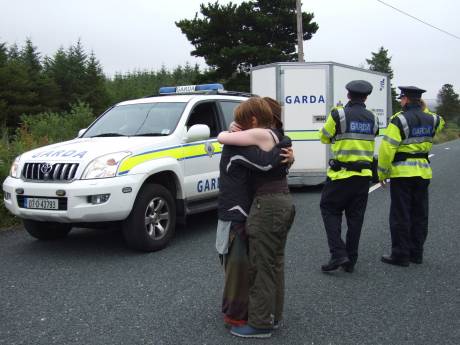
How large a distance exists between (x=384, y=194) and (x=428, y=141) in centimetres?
496

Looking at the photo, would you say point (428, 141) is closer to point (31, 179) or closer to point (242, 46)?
point (31, 179)

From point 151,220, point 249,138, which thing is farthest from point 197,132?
point 249,138

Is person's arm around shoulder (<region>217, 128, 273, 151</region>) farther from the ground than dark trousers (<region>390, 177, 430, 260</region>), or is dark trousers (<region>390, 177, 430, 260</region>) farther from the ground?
person's arm around shoulder (<region>217, 128, 273, 151</region>)

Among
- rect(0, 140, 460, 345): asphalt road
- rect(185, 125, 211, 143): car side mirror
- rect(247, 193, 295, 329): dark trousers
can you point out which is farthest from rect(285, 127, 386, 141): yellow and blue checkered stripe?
rect(247, 193, 295, 329): dark trousers

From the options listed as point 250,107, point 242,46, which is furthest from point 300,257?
point 242,46

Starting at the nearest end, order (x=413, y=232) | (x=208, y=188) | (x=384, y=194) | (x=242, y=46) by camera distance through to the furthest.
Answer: (x=413, y=232) → (x=208, y=188) → (x=384, y=194) → (x=242, y=46)

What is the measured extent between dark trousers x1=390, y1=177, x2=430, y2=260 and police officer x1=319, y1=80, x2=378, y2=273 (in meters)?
0.46

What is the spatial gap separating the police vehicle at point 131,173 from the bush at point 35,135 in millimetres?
1990

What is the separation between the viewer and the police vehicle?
5.23 m

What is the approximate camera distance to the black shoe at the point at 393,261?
17.0 feet

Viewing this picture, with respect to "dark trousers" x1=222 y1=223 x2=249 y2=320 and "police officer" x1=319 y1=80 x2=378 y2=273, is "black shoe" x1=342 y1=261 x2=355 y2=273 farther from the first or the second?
"dark trousers" x1=222 y1=223 x2=249 y2=320

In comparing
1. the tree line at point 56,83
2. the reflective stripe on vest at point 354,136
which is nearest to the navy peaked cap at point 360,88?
the reflective stripe on vest at point 354,136

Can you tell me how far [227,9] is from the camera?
29.9m

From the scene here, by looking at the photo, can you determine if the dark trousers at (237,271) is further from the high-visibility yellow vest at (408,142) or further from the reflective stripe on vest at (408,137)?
the reflective stripe on vest at (408,137)
